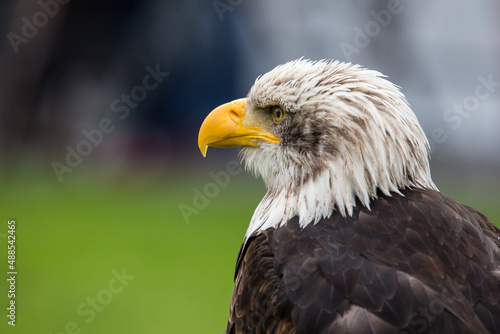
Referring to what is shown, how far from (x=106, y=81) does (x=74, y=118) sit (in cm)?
88

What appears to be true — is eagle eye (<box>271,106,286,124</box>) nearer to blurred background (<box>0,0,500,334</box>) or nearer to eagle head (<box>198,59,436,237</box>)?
eagle head (<box>198,59,436,237</box>)

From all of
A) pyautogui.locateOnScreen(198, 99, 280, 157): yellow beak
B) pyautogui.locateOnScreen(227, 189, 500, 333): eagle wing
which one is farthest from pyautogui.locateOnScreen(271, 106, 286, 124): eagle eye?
pyautogui.locateOnScreen(227, 189, 500, 333): eagle wing

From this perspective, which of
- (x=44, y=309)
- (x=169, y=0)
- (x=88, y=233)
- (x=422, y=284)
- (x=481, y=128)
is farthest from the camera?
(x=169, y=0)

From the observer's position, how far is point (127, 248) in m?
8.23

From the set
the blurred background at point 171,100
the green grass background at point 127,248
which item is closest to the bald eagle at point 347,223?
the green grass background at point 127,248

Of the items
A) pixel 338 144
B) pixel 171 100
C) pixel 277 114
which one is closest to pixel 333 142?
pixel 338 144

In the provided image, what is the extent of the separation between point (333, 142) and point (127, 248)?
589 centimetres

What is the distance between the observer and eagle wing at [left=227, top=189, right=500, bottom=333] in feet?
7.20

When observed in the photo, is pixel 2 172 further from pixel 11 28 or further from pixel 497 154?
pixel 497 154

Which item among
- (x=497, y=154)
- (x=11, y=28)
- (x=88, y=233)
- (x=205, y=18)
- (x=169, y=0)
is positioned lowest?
(x=497, y=154)

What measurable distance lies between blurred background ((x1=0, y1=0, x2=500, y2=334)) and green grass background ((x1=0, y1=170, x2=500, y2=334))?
42 mm

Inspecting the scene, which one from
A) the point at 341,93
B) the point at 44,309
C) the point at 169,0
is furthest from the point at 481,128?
the point at 341,93

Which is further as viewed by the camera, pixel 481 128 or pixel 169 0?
pixel 169 0

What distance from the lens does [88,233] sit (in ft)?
28.7
